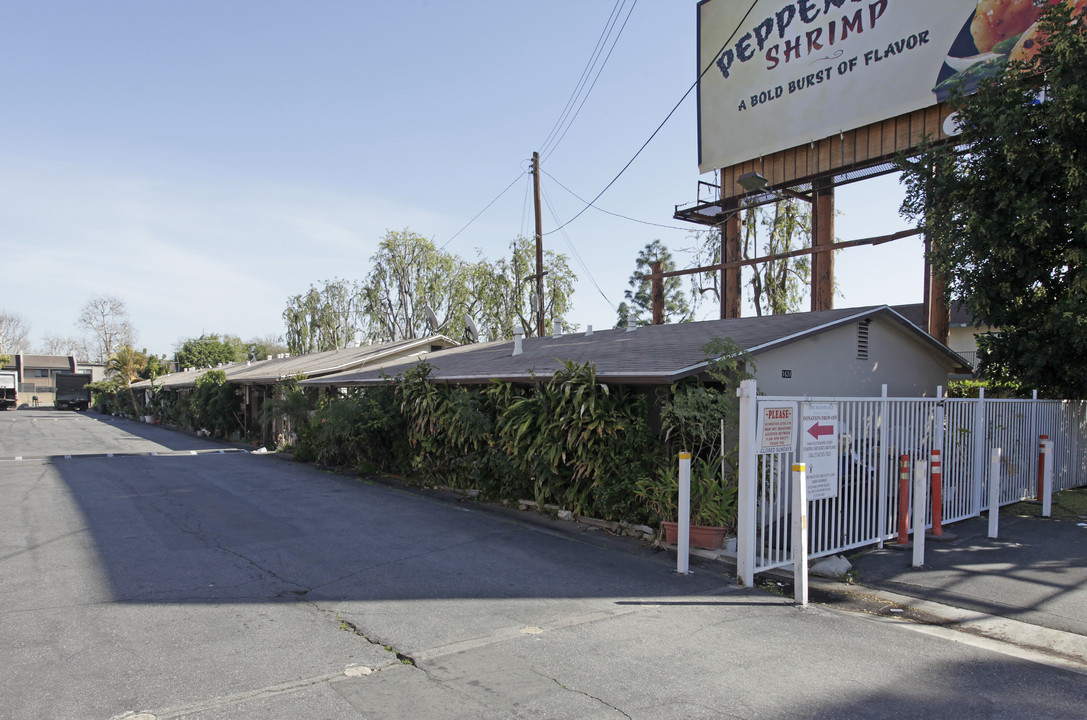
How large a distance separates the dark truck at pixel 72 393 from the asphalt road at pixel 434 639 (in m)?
68.8

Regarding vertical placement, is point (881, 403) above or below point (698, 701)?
above

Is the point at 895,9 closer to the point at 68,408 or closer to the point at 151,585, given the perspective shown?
the point at 151,585

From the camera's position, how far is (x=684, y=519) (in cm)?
728

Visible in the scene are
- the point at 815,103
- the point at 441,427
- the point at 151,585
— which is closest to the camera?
the point at 151,585

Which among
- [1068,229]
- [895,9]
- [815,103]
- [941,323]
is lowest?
[941,323]

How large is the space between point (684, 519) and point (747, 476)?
942mm

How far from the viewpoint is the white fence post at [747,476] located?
21.9ft

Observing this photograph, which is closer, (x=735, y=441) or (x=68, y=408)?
(x=735, y=441)

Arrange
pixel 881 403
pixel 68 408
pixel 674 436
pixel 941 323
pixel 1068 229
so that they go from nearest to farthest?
1. pixel 881 403
2. pixel 674 436
3. pixel 1068 229
4. pixel 941 323
5. pixel 68 408

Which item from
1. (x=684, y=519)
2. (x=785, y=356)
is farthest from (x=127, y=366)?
(x=684, y=519)

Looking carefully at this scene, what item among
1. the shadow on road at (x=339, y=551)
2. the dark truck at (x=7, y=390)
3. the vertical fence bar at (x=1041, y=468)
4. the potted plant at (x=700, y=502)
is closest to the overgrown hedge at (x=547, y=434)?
the potted plant at (x=700, y=502)

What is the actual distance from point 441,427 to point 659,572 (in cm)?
672

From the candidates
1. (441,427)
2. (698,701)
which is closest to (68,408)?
(441,427)

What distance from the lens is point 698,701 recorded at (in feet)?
13.6
